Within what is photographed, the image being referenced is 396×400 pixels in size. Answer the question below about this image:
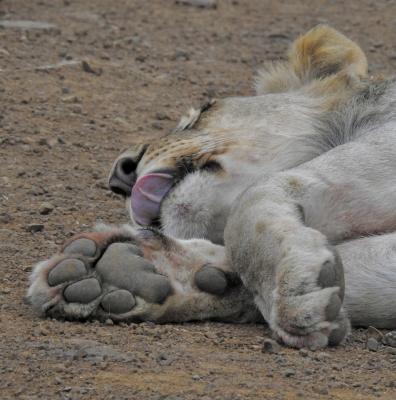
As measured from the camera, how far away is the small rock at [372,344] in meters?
3.96

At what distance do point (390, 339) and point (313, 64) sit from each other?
1923 mm

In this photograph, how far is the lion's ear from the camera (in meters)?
5.59

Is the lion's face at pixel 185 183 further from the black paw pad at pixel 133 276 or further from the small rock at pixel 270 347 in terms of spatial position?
the small rock at pixel 270 347

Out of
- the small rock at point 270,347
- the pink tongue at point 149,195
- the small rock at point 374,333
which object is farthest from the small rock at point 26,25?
the small rock at point 270,347

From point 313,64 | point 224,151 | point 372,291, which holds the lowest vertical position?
point 372,291

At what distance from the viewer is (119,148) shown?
6.93 metres

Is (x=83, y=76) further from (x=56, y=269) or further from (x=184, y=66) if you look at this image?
(x=56, y=269)

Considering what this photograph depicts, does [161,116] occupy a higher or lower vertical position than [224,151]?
lower

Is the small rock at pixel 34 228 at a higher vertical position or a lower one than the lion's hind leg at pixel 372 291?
lower

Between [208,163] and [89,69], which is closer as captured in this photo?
[208,163]

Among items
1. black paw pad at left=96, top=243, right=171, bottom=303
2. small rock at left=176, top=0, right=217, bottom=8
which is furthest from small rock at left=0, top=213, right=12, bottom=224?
small rock at left=176, top=0, right=217, bottom=8

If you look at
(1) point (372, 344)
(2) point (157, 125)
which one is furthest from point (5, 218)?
(2) point (157, 125)

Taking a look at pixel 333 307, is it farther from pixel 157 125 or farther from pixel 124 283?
pixel 157 125

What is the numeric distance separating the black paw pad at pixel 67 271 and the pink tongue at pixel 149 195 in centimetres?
82
